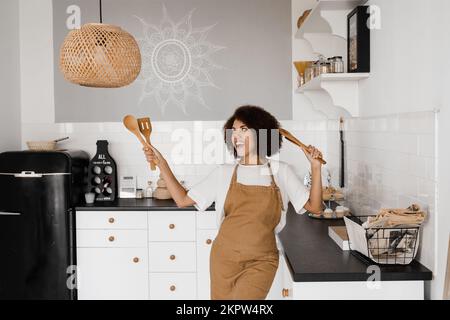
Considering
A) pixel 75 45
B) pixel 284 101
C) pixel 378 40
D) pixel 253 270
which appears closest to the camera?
pixel 253 270

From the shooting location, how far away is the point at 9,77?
412cm

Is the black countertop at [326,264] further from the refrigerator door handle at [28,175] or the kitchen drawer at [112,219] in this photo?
the refrigerator door handle at [28,175]

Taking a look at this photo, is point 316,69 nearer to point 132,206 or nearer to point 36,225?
point 132,206

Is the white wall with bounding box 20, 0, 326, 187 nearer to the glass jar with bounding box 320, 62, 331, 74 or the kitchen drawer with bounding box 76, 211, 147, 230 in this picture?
the kitchen drawer with bounding box 76, 211, 147, 230

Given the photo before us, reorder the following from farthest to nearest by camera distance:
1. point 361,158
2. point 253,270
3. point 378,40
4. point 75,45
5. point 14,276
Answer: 1. point 14,276
2. point 361,158
3. point 378,40
4. point 75,45
5. point 253,270

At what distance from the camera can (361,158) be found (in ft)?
10.2

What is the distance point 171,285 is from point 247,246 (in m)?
1.69

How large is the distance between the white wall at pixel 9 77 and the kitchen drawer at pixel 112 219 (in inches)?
34.3

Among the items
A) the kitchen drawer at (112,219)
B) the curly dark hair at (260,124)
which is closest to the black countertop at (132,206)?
the kitchen drawer at (112,219)

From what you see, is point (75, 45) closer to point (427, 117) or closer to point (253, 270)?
point (253, 270)
